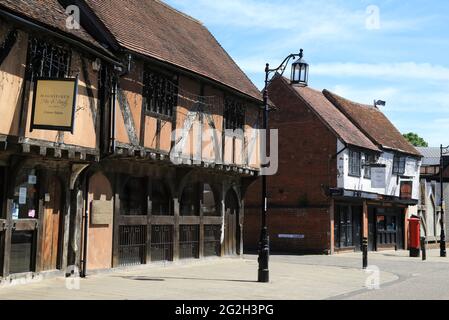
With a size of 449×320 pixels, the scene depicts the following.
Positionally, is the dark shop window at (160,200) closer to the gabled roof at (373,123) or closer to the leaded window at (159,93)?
the leaded window at (159,93)

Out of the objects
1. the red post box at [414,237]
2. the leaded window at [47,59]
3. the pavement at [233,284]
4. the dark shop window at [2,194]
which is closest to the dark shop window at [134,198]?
the pavement at [233,284]

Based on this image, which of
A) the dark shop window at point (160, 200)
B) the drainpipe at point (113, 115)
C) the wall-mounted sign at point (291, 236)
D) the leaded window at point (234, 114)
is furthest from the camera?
the wall-mounted sign at point (291, 236)

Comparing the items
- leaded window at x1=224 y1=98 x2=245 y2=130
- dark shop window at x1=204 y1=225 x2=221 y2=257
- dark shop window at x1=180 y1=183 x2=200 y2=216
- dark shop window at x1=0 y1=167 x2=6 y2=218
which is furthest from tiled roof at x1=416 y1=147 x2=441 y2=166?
dark shop window at x1=0 y1=167 x2=6 y2=218

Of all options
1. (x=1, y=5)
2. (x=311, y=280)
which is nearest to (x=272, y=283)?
(x=311, y=280)

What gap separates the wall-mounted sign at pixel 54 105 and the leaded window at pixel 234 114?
349 inches

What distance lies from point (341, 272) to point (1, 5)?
43.2ft

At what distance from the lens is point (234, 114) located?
20359 millimetres

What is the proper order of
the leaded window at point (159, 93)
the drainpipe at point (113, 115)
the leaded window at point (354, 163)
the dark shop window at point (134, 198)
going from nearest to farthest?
the drainpipe at point (113, 115), the leaded window at point (159, 93), the dark shop window at point (134, 198), the leaded window at point (354, 163)

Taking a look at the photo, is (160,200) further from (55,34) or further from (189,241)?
(55,34)

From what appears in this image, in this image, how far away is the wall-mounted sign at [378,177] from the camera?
99.9 ft

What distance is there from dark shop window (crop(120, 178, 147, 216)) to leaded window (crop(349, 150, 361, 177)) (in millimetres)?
15458

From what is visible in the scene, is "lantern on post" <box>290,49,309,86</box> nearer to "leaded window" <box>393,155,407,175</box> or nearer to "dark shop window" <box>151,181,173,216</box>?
"dark shop window" <box>151,181,173,216</box>

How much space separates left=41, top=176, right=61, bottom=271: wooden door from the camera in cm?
1309

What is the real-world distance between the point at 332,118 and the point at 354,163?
9.19 ft
